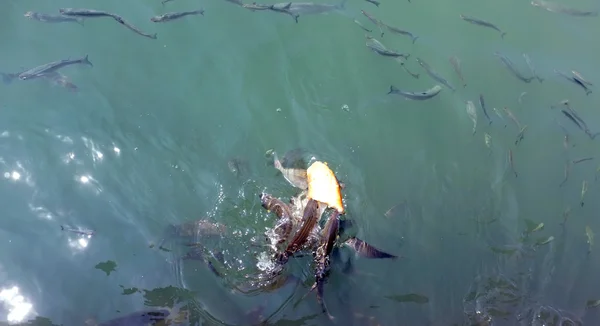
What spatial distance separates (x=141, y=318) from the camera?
183 inches

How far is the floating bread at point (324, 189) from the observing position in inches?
185

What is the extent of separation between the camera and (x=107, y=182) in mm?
5355

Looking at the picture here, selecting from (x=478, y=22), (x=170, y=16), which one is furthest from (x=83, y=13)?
(x=478, y=22)

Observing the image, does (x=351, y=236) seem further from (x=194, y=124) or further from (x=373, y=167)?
(x=194, y=124)

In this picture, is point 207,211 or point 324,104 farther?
point 324,104

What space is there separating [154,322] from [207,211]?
126 centimetres

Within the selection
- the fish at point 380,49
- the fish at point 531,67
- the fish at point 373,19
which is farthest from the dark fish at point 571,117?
the fish at point 373,19

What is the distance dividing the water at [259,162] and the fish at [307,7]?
0.15 metres

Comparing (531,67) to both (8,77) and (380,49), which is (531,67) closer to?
(380,49)

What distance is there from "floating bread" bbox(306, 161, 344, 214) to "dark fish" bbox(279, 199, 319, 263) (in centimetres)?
12

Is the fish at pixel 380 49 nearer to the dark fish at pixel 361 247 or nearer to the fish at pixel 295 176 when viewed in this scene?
the fish at pixel 295 176

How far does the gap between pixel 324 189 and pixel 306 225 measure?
44cm

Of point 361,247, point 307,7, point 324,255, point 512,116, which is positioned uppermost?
point 307,7

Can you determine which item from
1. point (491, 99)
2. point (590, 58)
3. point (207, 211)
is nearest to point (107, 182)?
point (207, 211)
